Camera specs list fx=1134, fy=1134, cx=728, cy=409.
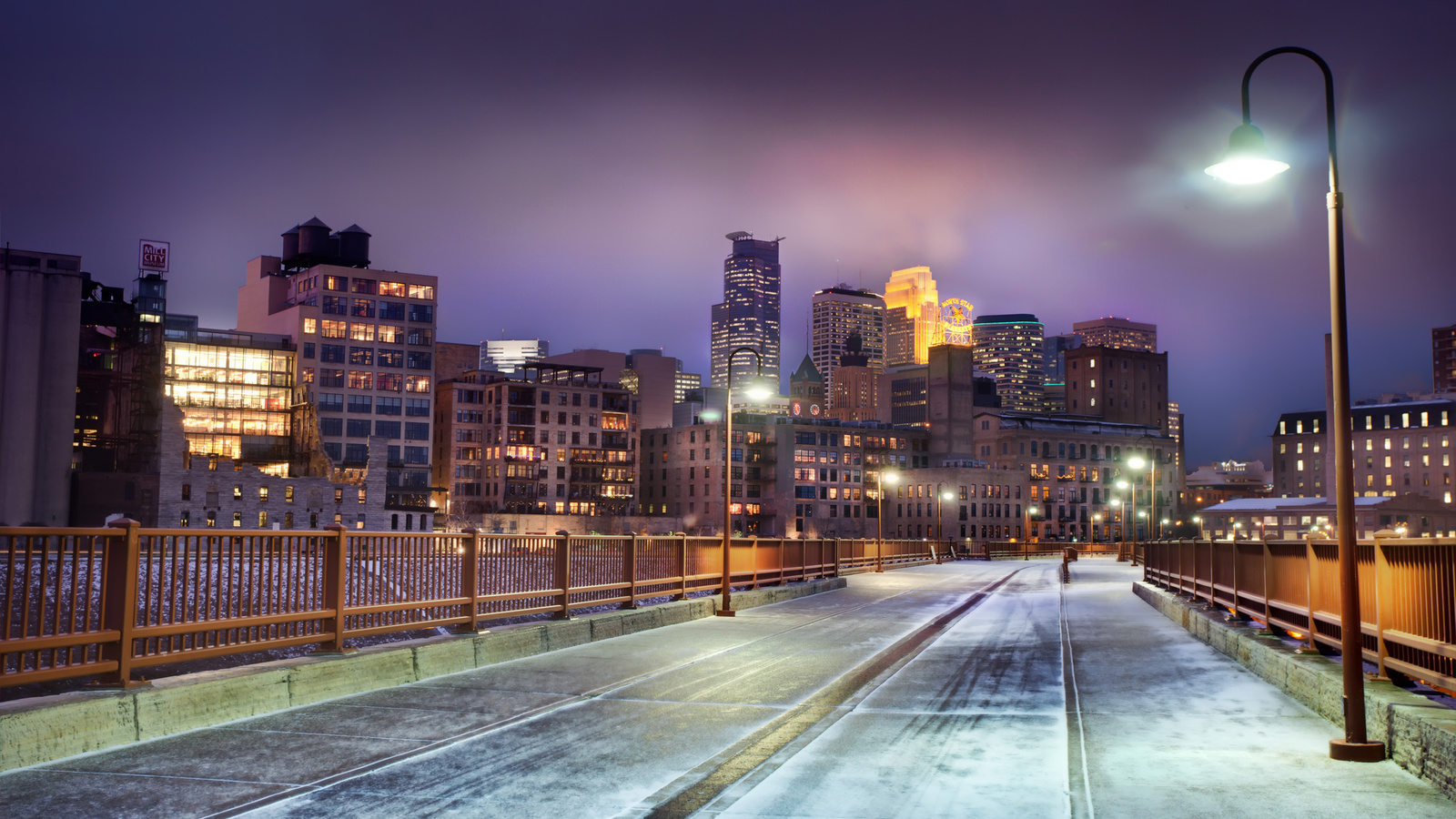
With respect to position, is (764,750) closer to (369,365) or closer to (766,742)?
(766,742)

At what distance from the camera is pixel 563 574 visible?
62.1 feet

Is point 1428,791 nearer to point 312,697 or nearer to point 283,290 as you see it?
point 312,697

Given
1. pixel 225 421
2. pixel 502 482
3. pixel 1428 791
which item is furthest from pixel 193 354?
pixel 1428 791

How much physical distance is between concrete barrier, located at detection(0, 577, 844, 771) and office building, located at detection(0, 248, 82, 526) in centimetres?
11240

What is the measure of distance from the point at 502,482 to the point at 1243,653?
147 metres

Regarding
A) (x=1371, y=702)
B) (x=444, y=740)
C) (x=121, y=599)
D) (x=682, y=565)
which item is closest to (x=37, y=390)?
(x=682, y=565)

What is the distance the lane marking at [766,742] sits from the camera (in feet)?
26.6

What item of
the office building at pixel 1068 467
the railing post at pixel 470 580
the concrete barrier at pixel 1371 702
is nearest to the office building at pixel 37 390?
the railing post at pixel 470 580

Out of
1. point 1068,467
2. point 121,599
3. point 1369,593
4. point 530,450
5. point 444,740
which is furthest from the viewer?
point 1068,467

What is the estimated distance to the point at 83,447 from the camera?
129 m

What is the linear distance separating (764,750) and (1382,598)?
19.4ft

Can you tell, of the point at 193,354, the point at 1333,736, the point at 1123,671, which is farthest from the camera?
the point at 193,354

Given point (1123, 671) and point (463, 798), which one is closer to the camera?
point (463, 798)

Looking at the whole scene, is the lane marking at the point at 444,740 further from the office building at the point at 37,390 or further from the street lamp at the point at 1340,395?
the office building at the point at 37,390
